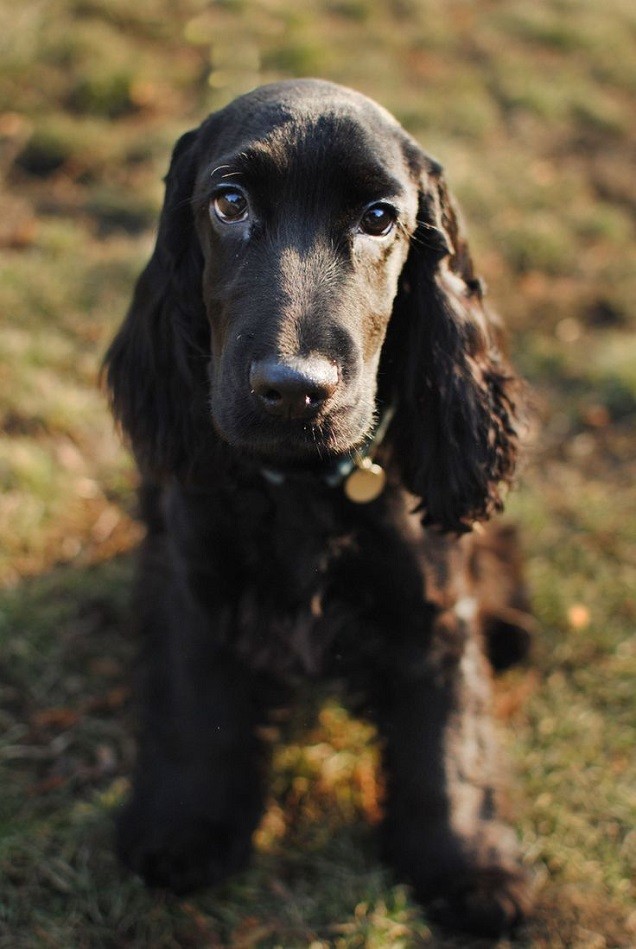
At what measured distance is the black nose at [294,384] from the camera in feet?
6.16

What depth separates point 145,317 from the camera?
2502 millimetres

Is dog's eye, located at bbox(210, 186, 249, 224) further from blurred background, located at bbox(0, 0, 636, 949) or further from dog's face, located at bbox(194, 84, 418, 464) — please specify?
blurred background, located at bbox(0, 0, 636, 949)

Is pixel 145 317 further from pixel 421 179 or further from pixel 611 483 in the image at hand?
pixel 611 483

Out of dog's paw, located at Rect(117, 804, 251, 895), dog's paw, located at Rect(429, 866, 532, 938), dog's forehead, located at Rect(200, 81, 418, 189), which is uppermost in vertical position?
dog's forehead, located at Rect(200, 81, 418, 189)

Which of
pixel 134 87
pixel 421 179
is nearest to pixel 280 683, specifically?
pixel 421 179

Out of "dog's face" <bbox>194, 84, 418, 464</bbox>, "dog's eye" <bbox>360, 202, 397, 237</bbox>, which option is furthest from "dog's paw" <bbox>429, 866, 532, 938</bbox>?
"dog's eye" <bbox>360, 202, 397, 237</bbox>

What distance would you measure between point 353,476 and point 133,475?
5.31 ft

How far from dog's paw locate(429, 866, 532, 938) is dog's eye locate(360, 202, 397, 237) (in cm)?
161

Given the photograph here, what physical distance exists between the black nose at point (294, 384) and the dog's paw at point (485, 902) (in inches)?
52.5

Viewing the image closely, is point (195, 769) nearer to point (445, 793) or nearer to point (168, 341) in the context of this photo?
point (445, 793)

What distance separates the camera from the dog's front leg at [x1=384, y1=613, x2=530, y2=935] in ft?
8.18

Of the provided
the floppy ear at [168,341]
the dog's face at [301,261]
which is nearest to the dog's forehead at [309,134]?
the dog's face at [301,261]

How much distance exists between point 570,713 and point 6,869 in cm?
168

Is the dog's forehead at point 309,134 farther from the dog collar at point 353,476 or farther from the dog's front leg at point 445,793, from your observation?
the dog's front leg at point 445,793
